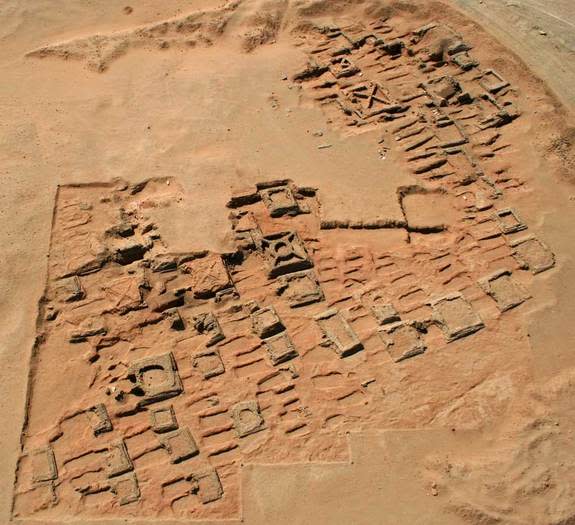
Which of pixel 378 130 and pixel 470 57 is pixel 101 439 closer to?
pixel 378 130

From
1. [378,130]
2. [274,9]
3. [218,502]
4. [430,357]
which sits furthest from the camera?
[274,9]

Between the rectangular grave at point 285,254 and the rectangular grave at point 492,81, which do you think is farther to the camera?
the rectangular grave at point 492,81

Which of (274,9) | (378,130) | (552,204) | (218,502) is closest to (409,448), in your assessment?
(218,502)

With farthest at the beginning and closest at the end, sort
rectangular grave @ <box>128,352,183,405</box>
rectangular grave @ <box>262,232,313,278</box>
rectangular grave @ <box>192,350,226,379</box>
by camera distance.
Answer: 1. rectangular grave @ <box>262,232,313,278</box>
2. rectangular grave @ <box>192,350,226,379</box>
3. rectangular grave @ <box>128,352,183,405</box>

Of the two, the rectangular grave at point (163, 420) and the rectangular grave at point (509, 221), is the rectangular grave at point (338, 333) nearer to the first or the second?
the rectangular grave at point (163, 420)

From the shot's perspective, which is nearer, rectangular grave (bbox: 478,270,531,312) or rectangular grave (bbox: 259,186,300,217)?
rectangular grave (bbox: 478,270,531,312)

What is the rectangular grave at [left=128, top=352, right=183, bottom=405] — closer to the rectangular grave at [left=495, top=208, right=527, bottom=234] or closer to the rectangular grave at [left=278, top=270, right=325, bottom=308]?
the rectangular grave at [left=278, top=270, right=325, bottom=308]

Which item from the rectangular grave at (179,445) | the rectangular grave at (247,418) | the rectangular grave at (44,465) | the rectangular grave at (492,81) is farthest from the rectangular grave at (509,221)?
the rectangular grave at (44,465)

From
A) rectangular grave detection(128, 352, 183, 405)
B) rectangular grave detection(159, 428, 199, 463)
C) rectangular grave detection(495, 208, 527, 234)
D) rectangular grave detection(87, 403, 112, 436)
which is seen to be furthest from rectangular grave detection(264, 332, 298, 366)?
rectangular grave detection(495, 208, 527, 234)
